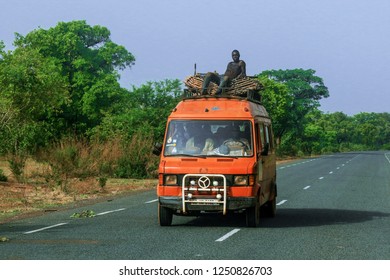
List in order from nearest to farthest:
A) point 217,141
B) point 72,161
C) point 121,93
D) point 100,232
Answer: point 100,232 → point 217,141 → point 72,161 → point 121,93

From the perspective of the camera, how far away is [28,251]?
1055 cm

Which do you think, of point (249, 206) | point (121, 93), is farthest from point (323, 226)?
point (121, 93)

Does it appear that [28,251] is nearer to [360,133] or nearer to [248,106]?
[248,106]

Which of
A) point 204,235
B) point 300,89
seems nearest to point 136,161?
point 204,235

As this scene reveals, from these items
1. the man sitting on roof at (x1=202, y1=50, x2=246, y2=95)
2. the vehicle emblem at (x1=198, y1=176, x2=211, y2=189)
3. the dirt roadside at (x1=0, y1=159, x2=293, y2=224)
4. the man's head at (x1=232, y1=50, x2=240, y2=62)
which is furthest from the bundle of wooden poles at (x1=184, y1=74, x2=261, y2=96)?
the dirt roadside at (x1=0, y1=159, x2=293, y2=224)

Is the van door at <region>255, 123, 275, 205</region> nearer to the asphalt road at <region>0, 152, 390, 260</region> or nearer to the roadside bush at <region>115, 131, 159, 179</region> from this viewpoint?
the asphalt road at <region>0, 152, 390, 260</region>

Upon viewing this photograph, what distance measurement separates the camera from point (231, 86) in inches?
646

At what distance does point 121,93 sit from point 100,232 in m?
48.8

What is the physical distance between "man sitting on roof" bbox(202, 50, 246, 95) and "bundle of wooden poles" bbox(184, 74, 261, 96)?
0.13 metres

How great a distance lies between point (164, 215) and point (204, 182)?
1.18m

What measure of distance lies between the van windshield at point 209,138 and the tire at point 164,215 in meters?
1.07

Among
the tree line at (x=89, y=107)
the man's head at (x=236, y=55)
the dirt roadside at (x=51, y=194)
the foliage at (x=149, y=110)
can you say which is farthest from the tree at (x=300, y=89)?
the man's head at (x=236, y=55)

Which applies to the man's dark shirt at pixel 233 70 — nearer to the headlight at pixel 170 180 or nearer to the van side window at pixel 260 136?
the van side window at pixel 260 136

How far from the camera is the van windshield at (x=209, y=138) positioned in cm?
1439
